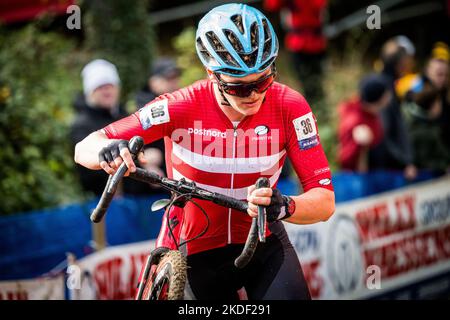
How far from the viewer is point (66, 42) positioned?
41.6 ft

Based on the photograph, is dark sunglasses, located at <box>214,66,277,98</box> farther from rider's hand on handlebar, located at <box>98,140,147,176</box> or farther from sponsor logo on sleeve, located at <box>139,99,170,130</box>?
rider's hand on handlebar, located at <box>98,140,147,176</box>

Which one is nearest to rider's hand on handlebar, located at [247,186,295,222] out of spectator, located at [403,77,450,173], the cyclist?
the cyclist

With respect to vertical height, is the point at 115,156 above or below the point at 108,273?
above

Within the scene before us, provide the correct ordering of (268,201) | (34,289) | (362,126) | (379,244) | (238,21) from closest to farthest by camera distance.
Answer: (268,201) < (238,21) < (34,289) < (379,244) < (362,126)

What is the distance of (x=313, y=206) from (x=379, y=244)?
502 centimetres

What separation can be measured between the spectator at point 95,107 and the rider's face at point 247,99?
3.18 metres

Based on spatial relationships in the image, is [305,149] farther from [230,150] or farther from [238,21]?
[238,21]

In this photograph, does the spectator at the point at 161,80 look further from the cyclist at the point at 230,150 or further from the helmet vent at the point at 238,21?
the helmet vent at the point at 238,21

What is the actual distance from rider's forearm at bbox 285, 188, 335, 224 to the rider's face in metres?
0.53

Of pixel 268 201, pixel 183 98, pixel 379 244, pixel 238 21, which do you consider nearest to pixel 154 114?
pixel 183 98

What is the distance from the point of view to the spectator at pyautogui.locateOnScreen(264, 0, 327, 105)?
41.1ft

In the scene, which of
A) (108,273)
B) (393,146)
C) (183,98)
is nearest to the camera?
(183,98)

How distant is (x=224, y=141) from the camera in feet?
16.1
